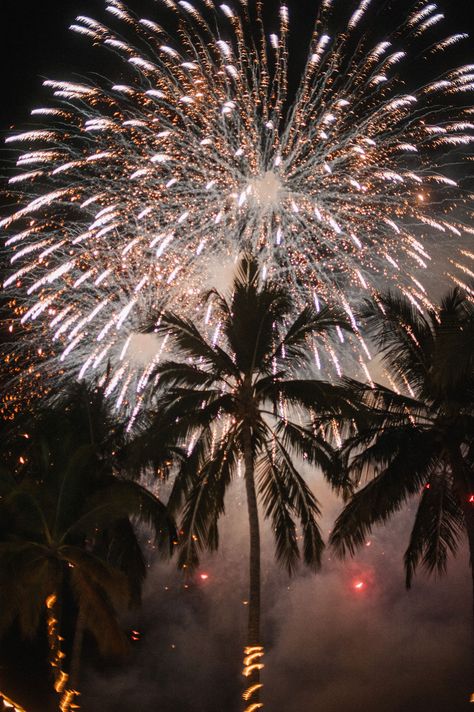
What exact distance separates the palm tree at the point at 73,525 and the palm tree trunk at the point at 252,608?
11.5 ft

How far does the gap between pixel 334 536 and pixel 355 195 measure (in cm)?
957

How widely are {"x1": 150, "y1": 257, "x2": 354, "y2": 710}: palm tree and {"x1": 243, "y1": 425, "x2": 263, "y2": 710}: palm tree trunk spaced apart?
1.2 inches

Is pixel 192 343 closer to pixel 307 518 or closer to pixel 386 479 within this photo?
pixel 307 518

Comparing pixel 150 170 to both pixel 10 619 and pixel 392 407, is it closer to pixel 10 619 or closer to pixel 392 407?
pixel 392 407

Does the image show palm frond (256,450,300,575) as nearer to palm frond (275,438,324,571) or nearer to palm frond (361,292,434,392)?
palm frond (275,438,324,571)

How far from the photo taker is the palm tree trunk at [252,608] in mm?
14820

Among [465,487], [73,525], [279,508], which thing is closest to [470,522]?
[465,487]

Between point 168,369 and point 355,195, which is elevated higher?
point 355,195

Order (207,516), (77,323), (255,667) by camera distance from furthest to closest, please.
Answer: (77,323), (207,516), (255,667)

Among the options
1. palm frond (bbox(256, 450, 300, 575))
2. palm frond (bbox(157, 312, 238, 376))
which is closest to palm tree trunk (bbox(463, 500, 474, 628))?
palm frond (bbox(256, 450, 300, 575))

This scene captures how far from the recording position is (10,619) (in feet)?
58.5

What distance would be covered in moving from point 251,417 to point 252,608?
4.49m

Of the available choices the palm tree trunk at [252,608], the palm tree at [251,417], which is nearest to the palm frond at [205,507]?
the palm tree at [251,417]

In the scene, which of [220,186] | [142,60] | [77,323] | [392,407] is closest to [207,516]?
[392,407]
